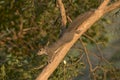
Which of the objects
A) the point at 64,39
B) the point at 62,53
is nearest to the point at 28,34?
the point at 62,53

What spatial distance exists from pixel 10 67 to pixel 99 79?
1.63m

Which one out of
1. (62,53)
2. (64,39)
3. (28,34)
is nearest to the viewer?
(64,39)

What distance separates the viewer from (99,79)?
215 inches

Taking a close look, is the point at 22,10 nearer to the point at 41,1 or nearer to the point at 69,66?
the point at 41,1

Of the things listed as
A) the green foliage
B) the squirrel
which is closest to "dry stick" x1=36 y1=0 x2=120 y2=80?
the squirrel

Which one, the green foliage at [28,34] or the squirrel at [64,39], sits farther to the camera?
the green foliage at [28,34]

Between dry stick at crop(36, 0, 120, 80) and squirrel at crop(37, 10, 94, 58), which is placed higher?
squirrel at crop(37, 10, 94, 58)

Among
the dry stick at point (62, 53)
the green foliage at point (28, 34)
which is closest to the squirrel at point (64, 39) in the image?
the dry stick at point (62, 53)

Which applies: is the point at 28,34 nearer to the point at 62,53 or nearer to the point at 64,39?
the point at 62,53

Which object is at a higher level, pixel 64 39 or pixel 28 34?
pixel 64 39

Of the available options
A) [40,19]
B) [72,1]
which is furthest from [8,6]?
[72,1]

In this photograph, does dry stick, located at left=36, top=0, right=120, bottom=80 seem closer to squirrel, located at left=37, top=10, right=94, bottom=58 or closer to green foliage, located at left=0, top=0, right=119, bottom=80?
squirrel, located at left=37, top=10, right=94, bottom=58

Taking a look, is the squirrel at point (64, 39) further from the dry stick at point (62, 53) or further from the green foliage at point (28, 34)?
the green foliage at point (28, 34)

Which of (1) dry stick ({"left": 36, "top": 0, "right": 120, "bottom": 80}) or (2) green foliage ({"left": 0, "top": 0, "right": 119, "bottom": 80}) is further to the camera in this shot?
(2) green foliage ({"left": 0, "top": 0, "right": 119, "bottom": 80})
